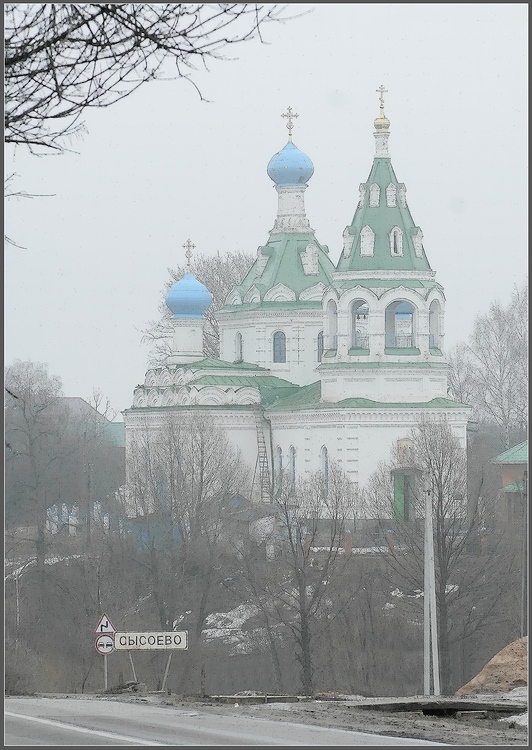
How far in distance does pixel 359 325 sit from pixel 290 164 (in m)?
4.01

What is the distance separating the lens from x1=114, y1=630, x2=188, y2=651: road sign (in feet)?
47.4

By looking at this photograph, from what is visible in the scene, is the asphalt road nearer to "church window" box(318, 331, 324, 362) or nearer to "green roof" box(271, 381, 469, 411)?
"green roof" box(271, 381, 469, 411)

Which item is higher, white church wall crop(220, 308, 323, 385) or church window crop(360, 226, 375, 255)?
church window crop(360, 226, 375, 255)

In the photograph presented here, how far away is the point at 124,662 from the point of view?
26.3 metres

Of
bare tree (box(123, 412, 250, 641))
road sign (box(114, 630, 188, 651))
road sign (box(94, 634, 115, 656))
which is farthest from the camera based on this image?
bare tree (box(123, 412, 250, 641))

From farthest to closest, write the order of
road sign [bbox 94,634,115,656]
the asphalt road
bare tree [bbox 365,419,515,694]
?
bare tree [bbox 365,419,515,694]
road sign [bbox 94,634,115,656]
the asphalt road

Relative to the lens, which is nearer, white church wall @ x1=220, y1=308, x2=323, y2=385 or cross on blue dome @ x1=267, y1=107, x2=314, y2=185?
cross on blue dome @ x1=267, y1=107, x2=314, y2=185

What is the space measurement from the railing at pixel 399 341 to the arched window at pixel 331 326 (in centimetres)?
A: 110

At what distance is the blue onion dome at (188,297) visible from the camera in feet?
133

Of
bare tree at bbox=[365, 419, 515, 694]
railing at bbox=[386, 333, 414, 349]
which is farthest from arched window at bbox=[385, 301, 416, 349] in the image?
bare tree at bbox=[365, 419, 515, 694]

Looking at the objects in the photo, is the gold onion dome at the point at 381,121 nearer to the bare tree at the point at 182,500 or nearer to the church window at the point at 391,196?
the church window at the point at 391,196

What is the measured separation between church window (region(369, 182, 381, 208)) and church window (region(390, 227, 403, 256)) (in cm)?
64

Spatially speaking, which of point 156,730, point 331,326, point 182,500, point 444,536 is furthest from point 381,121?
point 156,730

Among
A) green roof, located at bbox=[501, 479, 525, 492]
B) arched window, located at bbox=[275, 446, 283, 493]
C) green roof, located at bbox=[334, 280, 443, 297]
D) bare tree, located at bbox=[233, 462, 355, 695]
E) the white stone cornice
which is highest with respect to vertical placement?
the white stone cornice
